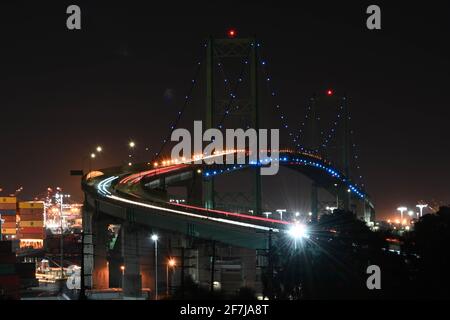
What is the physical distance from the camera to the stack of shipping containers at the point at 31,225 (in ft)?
516

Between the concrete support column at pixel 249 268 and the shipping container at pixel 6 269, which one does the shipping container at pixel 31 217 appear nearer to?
the shipping container at pixel 6 269

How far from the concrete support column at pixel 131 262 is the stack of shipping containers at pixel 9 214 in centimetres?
9960

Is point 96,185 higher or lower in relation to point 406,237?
higher

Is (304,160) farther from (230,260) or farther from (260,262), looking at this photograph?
(260,262)

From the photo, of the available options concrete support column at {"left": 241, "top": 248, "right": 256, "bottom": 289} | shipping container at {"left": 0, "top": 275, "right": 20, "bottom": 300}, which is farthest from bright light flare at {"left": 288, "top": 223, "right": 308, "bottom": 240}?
shipping container at {"left": 0, "top": 275, "right": 20, "bottom": 300}

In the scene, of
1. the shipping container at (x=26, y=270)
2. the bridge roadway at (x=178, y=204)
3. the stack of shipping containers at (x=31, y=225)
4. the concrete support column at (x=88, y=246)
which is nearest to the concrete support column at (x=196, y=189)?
the bridge roadway at (x=178, y=204)

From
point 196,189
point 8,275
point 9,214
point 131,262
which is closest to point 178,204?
point 131,262

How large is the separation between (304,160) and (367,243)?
64.3 meters

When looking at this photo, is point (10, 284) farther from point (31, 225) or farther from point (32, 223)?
point (32, 223)

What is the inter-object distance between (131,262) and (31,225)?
351 feet

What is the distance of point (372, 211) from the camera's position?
138 meters
